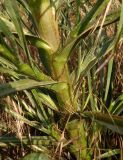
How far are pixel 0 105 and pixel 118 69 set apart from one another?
1.31 feet

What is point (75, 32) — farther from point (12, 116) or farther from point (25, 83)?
point (12, 116)

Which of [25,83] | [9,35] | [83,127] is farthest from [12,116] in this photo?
[9,35]

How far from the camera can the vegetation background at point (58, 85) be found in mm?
742

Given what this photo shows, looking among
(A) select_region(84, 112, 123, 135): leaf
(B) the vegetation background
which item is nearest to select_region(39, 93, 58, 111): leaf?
(B) the vegetation background

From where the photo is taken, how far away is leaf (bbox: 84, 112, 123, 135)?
67cm

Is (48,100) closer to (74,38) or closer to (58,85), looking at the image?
(58,85)

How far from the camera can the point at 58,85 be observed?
0.86 meters

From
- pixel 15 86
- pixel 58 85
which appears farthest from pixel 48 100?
pixel 15 86

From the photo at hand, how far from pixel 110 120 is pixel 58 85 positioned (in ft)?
0.60

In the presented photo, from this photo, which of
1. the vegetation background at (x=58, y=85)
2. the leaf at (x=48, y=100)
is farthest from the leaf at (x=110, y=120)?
the leaf at (x=48, y=100)

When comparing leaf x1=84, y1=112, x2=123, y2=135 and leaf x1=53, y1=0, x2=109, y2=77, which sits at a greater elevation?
leaf x1=53, y1=0, x2=109, y2=77

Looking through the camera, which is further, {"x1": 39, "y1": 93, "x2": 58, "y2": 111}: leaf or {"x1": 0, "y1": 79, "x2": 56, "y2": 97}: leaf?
{"x1": 39, "y1": 93, "x2": 58, "y2": 111}: leaf

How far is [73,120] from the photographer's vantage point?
930 millimetres

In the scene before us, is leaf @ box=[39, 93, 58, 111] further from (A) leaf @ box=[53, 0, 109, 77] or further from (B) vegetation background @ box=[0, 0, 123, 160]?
(A) leaf @ box=[53, 0, 109, 77]
